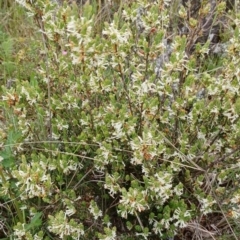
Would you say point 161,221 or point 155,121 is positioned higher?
point 155,121

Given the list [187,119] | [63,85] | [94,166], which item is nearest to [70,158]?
[94,166]

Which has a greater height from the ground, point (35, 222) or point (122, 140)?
point (122, 140)

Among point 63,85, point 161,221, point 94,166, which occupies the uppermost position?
point 63,85

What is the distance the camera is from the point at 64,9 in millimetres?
1760

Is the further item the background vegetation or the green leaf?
the green leaf

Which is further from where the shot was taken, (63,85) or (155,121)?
(63,85)

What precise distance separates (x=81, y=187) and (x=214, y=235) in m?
0.63

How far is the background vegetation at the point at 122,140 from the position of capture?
1.79 meters

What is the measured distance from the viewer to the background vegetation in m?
1.79

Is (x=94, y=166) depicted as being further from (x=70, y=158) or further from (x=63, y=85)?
(x=63, y=85)

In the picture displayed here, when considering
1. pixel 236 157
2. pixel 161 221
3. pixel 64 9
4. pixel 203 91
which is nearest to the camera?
pixel 64 9

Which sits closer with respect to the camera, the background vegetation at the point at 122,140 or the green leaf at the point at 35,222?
the background vegetation at the point at 122,140

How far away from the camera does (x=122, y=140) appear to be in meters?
1.89

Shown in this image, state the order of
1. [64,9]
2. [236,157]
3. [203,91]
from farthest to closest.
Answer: [203,91]
[236,157]
[64,9]
